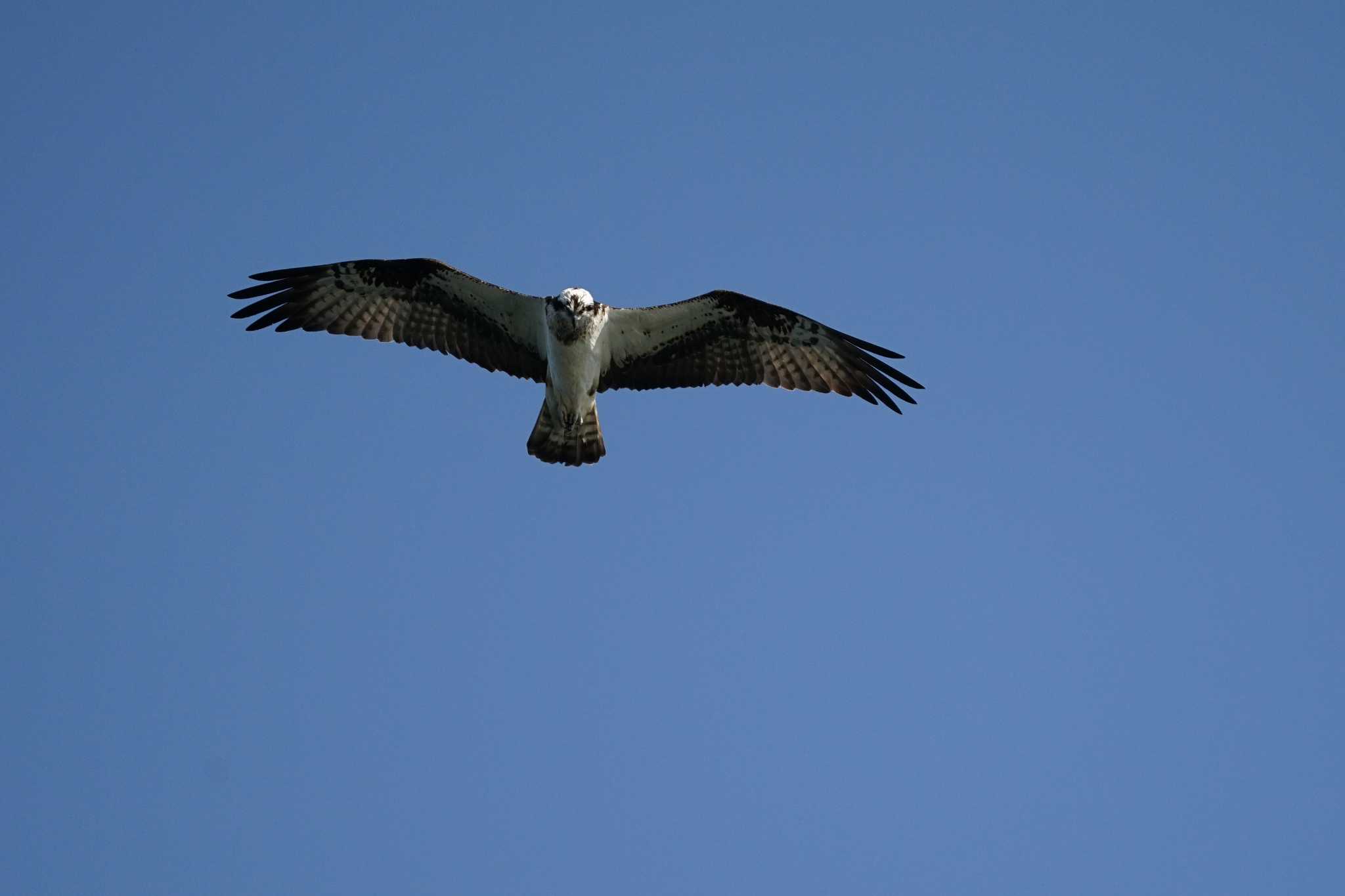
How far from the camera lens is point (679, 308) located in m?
13.7

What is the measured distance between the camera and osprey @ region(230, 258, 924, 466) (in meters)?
13.7

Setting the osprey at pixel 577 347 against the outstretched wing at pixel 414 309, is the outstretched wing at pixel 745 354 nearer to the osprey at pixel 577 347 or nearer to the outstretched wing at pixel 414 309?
the osprey at pixel 577 347

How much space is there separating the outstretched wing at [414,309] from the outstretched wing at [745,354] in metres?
0.88

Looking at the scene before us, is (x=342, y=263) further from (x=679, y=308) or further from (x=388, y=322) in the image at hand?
(x=679, y=308)

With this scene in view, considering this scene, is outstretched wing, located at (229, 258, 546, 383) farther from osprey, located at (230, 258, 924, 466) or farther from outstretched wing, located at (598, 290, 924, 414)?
outstretched wing, located at (598, 290, 924, 414)

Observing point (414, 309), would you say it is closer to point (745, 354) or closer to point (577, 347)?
point (577, 347)

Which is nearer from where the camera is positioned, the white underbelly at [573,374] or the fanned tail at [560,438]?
the white underbelly at [573,374]

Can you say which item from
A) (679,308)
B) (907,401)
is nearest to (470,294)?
(679,308)

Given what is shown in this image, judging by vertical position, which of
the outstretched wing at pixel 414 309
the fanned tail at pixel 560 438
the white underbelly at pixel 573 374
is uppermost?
the outstretched wing at pixel 414 309

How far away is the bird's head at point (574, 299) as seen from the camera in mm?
13062

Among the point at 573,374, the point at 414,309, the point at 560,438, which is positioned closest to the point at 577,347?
the point at 573,374

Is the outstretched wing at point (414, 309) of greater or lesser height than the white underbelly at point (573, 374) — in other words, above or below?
Result: above

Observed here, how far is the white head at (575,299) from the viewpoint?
13062mm

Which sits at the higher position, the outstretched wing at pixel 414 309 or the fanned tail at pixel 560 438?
the outstretched wing at pixel 414 309
